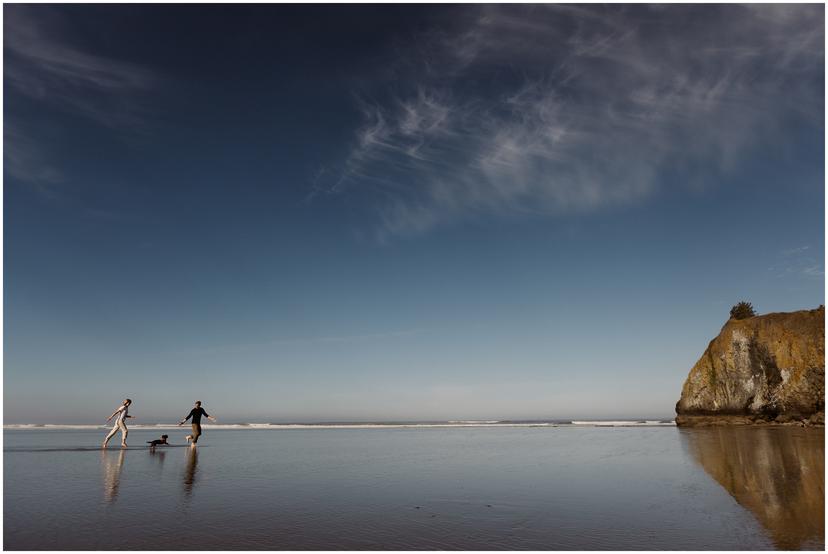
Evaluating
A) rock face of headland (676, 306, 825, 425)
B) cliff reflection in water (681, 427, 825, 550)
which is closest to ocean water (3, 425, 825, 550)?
cliff reflection in water (681, 427, 825, 550)

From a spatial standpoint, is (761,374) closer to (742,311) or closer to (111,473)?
(742,311)

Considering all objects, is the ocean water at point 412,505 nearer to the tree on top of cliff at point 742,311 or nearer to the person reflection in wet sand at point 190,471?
the person reflection in wet sand at point 190,471

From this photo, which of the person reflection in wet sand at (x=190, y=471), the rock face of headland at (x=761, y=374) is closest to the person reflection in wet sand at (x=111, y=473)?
the person reflection in wet sand at (x=190, y=471)

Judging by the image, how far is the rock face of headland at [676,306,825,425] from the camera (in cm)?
4750

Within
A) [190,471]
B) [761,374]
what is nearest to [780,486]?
[190,471]

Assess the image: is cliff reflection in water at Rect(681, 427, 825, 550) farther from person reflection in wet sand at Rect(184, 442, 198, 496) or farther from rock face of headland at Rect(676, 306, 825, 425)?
rock face of headland at Rect(676, 306, 825, 425)

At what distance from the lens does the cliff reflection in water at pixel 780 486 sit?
697 cm

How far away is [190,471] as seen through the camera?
13.2 metres

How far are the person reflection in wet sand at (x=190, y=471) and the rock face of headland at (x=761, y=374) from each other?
158ft

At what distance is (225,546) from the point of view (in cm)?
626

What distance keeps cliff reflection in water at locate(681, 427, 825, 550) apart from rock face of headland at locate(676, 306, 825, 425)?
3402cm

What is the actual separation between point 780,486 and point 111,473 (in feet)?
49.1

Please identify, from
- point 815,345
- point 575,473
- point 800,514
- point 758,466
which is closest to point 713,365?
point 815,345

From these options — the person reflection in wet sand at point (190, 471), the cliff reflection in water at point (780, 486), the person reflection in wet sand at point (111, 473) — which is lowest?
the cliff reflection in water at point (780, 486)
